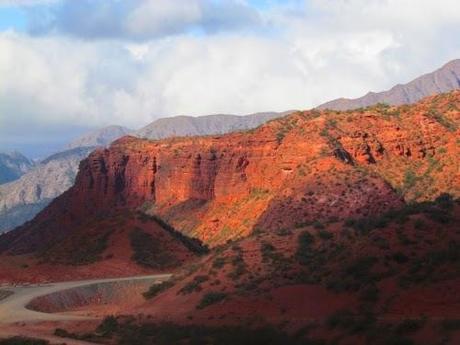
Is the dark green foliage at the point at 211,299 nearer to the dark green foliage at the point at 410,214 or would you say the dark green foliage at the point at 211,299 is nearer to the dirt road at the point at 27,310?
the dirt road at the point at 27,310

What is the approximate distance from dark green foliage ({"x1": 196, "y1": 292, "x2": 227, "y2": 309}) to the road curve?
12.4 meters

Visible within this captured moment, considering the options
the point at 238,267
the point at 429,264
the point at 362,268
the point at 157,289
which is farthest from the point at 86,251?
the point at 429,264

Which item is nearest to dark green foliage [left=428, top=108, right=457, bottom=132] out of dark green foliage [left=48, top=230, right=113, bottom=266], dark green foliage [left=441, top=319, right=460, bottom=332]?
dark green foliage [left=48, top=230, right=113, bottom=266]

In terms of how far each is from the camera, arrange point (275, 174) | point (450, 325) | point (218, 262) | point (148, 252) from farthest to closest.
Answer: point (275, 174) → point (148, 252) → point (218, 262) → point (450, 325)

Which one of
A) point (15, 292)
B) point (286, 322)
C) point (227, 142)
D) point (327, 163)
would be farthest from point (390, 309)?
point (227, 142)

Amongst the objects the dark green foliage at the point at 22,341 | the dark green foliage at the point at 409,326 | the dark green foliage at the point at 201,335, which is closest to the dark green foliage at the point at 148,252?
the dark green foliage at the point at 201,335

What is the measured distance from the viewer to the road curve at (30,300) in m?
51.9

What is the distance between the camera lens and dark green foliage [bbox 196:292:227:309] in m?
42.1

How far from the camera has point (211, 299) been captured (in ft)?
139

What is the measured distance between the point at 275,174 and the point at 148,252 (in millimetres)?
24022

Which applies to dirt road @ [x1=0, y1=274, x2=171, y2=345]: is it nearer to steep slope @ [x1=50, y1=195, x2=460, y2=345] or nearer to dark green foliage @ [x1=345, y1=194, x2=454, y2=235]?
steep slope @ [x1=50, y1=195, x2=460, y2=345]

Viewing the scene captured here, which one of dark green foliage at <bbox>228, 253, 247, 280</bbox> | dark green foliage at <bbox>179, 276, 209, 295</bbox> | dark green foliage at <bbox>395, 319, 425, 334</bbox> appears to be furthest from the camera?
dark green foliage at <bbox>179, 276, 209, 295</bbox>

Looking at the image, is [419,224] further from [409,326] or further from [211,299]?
[409,326]

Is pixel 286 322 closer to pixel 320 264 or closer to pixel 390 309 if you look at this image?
pixel 390 309
